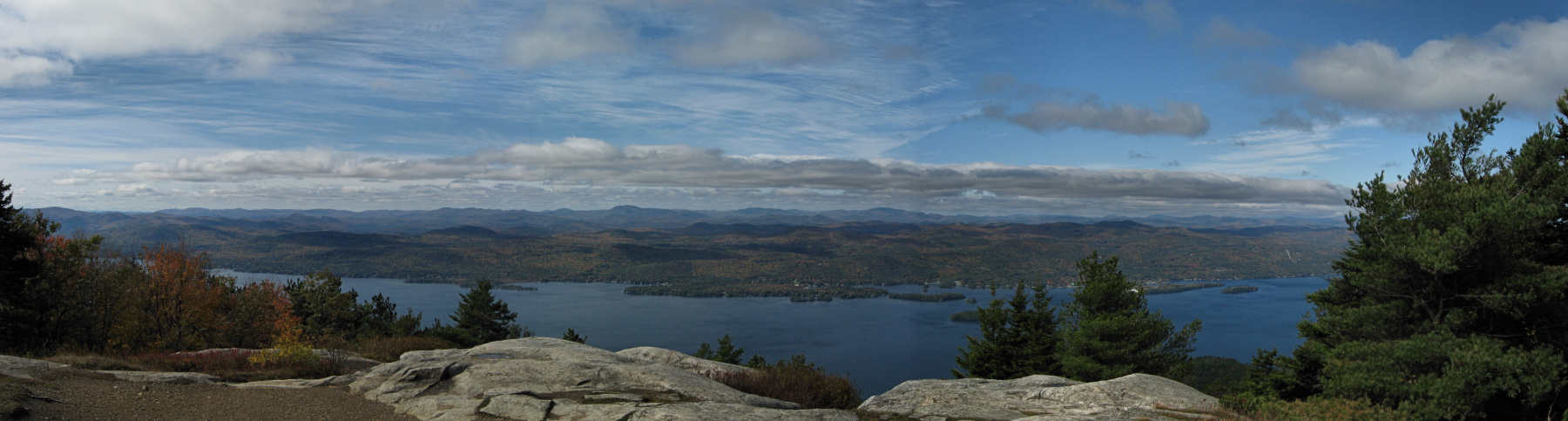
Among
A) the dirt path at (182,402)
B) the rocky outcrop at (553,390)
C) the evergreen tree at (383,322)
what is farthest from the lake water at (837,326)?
the dirt path at (182,402)

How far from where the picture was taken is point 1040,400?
622 inches

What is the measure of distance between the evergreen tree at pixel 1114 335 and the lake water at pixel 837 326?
195 ft

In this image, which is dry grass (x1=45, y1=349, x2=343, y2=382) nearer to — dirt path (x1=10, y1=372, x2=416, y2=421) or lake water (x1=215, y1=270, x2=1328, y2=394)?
dirt path (x1=10, y1=372, x2=416, y2=421)

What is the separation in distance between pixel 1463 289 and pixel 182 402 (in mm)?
30121

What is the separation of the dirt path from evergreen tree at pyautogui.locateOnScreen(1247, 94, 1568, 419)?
22.5 metres

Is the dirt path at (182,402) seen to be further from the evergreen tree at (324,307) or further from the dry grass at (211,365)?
the evergreen tree at (324,307)

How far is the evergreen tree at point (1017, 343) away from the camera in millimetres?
34469

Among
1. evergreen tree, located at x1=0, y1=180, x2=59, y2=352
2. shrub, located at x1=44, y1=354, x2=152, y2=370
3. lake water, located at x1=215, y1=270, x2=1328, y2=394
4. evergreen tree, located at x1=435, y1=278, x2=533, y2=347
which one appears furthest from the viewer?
lake water, located at x1=215, y1=270, x2=1328, y2=394

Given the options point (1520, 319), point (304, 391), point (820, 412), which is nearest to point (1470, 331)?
point (1520, 319)

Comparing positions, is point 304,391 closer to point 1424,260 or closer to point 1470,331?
point 1424,260

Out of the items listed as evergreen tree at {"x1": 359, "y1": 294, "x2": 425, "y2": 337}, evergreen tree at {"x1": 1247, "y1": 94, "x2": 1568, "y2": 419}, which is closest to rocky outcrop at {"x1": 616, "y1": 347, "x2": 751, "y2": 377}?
evergreen tree at {"x1": 1247, "y1": 94, "x2": 1568, "y2": 419}

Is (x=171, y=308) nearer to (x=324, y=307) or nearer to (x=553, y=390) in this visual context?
(x=324, y=307)

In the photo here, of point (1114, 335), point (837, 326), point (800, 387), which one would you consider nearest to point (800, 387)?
point (800, 387)

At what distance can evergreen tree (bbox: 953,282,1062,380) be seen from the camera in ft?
113
